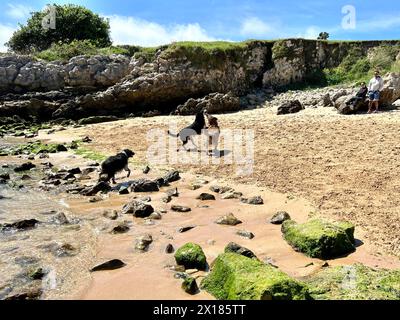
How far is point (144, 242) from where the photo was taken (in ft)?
27.3

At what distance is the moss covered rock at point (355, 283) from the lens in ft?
18.2

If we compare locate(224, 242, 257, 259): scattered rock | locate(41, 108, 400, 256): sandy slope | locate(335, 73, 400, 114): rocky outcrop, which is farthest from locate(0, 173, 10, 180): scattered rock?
locate(335, 73, 400, 114): rocky outcrop

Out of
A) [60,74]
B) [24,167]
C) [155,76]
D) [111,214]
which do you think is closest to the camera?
[111,214]

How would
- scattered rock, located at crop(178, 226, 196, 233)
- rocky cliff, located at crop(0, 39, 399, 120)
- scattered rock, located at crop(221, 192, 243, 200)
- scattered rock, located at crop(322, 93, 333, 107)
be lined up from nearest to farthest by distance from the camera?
scattered rock, located at crop(178, 226, 196, 233), scattered rock, located at crop(221, 192, 243, 200), scattered rock, located at crop(322, 93, 333, 107), rocky cliff, located at crop(0, 39, 399, 120)

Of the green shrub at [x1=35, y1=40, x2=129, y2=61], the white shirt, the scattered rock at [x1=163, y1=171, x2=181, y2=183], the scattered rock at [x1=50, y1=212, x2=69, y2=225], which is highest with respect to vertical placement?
the green shrub at [x1=35, y1=40, x2=129, y2=61]

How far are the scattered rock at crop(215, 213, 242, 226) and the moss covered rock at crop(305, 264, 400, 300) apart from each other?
9.70 feet

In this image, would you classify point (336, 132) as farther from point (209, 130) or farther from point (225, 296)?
point (225, 296)

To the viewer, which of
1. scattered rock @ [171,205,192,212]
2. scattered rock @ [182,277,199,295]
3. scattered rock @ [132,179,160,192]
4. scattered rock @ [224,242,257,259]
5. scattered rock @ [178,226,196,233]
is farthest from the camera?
scattered rock @ [132,179,160,192]

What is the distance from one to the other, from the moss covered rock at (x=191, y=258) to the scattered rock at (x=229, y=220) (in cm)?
205

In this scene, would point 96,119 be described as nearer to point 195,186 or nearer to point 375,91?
point 375,91

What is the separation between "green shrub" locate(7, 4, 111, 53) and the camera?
175 feet

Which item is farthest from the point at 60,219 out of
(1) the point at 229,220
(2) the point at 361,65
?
(2) the point at 361,65

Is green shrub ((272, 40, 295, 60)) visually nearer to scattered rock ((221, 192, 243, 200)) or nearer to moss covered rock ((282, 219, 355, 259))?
scattered rock ((221, 192, 243, 200))

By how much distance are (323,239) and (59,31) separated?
2102 inches
